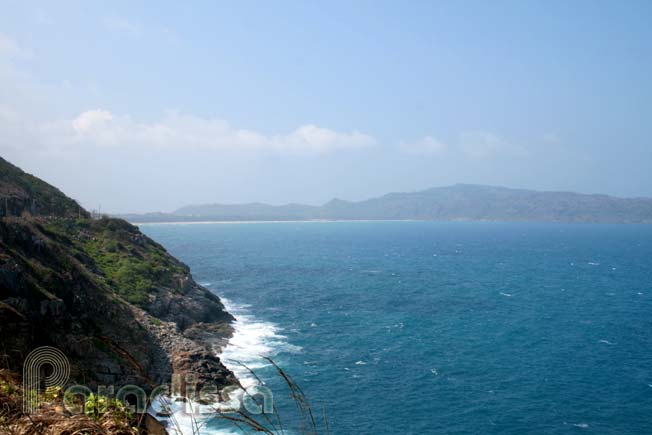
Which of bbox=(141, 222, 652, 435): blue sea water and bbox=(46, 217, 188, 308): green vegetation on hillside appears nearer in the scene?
bbox=(141, 222, 652, 435): blue sea water

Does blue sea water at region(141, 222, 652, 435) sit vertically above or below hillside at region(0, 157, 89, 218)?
below

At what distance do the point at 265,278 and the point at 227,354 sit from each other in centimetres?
3939

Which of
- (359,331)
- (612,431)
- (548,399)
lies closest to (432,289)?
(359,331)

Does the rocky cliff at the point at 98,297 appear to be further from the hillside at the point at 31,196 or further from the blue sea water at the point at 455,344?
the blue sea water at the point at 455,344

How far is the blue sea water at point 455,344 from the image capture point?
88.7ft

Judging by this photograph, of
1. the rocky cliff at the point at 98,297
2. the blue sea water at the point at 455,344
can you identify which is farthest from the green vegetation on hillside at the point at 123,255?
the blue sea water at the point at 455,344

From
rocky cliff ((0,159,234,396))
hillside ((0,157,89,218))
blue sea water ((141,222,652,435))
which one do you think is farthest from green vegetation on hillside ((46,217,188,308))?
blue sea water ((141,222,652,435))

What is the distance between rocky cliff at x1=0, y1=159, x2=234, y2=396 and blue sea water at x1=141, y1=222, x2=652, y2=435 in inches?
192

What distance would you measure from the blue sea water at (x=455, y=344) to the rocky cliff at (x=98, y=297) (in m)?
4.88

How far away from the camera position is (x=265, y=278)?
76.0m

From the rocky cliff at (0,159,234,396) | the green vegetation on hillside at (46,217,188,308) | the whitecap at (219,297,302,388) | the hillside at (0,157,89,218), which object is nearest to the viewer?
the rocky cliff at (0,159,234,396)

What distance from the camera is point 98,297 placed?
97.5ft

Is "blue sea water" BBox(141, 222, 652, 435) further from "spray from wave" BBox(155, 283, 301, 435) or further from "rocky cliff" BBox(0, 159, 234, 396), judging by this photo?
"rocky cliff" BBox(0, 159, 234, 396)

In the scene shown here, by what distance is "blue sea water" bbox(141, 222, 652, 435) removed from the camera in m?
27.0
